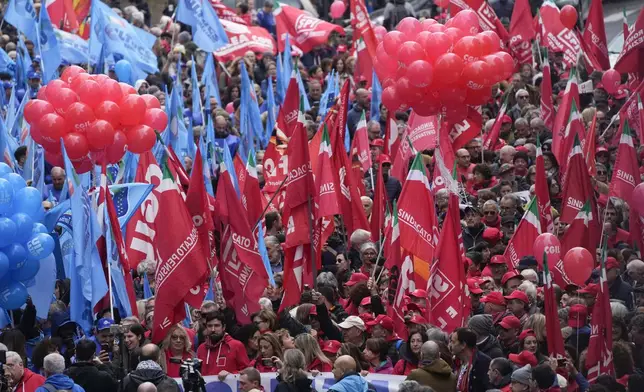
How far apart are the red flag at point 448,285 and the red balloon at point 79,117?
13.8 ft

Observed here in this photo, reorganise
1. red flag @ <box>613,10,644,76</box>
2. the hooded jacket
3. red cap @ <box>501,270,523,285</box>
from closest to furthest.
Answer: the hooded jacket
red cap @ <box>501,270,523,285</box>
red flag @ <box>613,10,644,76</box>

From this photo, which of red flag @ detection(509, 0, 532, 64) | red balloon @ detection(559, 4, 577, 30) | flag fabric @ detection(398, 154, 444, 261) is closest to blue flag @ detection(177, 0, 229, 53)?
red flag @ detection(509, 0, 532, 64)

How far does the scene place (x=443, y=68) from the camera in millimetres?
19391

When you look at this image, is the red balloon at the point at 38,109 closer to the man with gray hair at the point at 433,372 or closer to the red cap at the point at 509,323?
the red cap at the point at 509,323

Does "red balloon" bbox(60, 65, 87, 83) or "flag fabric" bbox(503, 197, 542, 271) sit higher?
"red balloon" bbox(60, 65, 87, 83)

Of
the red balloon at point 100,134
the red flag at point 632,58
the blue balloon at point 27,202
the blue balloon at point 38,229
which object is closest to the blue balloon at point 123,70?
the red balloon at point 100,134

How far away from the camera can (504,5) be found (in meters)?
27.5

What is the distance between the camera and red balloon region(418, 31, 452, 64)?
766 inches

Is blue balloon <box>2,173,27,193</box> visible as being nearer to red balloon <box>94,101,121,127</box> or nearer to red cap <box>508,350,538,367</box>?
red balloon <box>94,101,121,127</box>

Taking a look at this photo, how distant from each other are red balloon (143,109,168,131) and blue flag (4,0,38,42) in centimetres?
493

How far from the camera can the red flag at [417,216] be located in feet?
54.4

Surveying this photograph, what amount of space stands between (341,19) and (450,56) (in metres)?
12.8

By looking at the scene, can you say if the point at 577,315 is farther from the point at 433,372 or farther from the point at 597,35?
the point at 597,35

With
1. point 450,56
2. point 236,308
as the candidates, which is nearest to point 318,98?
point 450,56
